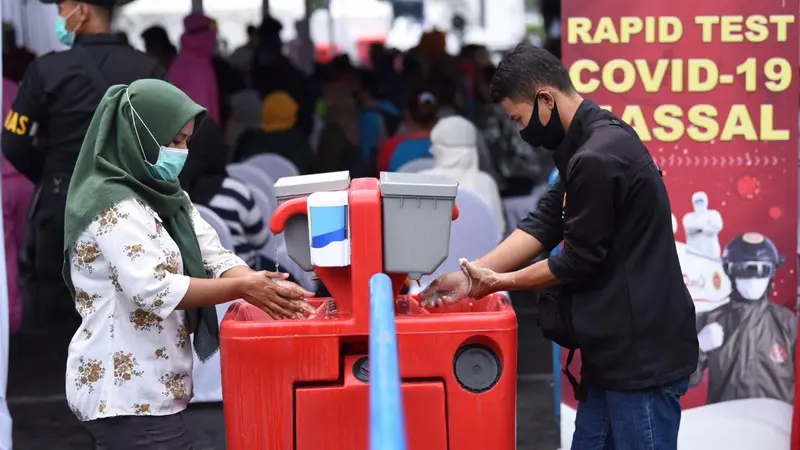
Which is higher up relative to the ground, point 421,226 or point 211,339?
point 421,226

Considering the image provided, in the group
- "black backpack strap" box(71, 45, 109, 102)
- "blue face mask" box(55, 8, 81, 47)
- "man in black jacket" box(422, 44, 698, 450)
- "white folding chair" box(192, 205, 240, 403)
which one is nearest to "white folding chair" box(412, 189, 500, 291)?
"white folding chair" box(192, 205, 240, 403)

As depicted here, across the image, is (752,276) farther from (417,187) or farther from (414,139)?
(414,139)

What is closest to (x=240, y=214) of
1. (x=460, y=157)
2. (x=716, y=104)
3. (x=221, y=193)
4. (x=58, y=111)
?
(x=221, y=193)

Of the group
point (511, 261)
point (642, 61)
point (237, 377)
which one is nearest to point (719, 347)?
point (642, 61)

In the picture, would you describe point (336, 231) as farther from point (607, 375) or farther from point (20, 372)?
point (20, 372)

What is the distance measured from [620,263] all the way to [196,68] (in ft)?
16.8

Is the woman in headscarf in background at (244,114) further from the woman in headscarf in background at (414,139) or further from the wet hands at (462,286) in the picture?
the wet hands at (462,286)

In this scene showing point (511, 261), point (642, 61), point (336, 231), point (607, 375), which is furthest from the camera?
point (642, 61)

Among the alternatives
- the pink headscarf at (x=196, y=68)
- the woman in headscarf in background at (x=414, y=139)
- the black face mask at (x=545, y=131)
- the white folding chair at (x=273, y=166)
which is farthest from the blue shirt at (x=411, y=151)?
the black face mask at (x=545, y=131)

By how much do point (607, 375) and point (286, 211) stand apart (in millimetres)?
920

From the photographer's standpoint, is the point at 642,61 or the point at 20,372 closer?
the point at 642,61

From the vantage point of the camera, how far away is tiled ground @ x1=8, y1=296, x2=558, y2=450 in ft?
16.3

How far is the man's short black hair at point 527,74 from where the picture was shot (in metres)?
2.90

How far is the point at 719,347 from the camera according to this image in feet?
14.4
